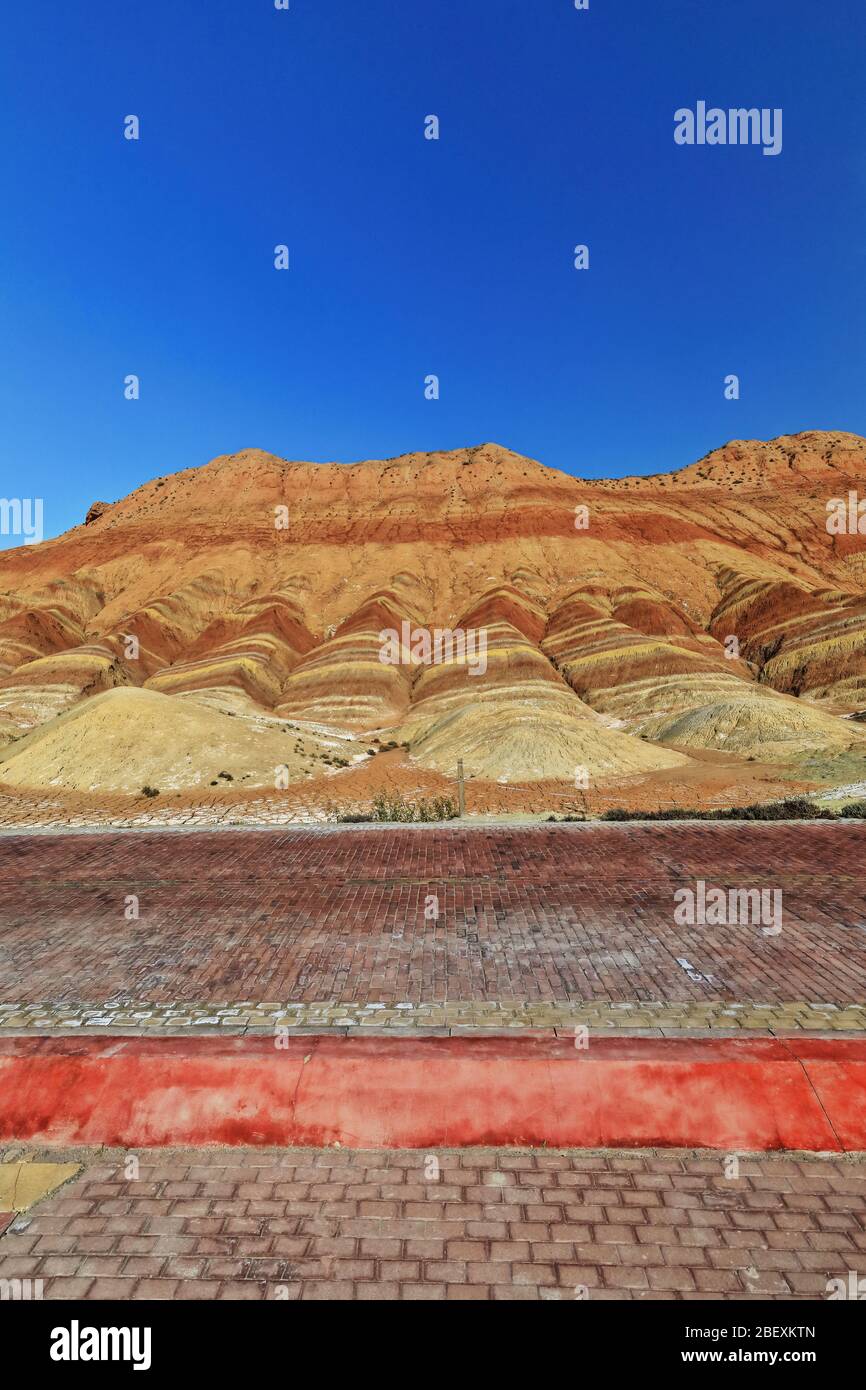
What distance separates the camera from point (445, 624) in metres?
65.8

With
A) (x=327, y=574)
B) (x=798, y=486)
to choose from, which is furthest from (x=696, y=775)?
(x=798, y=486)

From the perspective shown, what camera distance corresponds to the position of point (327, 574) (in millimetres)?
74875

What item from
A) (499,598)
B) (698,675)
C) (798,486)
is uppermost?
(798,486)

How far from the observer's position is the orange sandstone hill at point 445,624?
31.0 meters

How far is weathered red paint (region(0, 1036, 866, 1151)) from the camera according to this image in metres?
4.81
